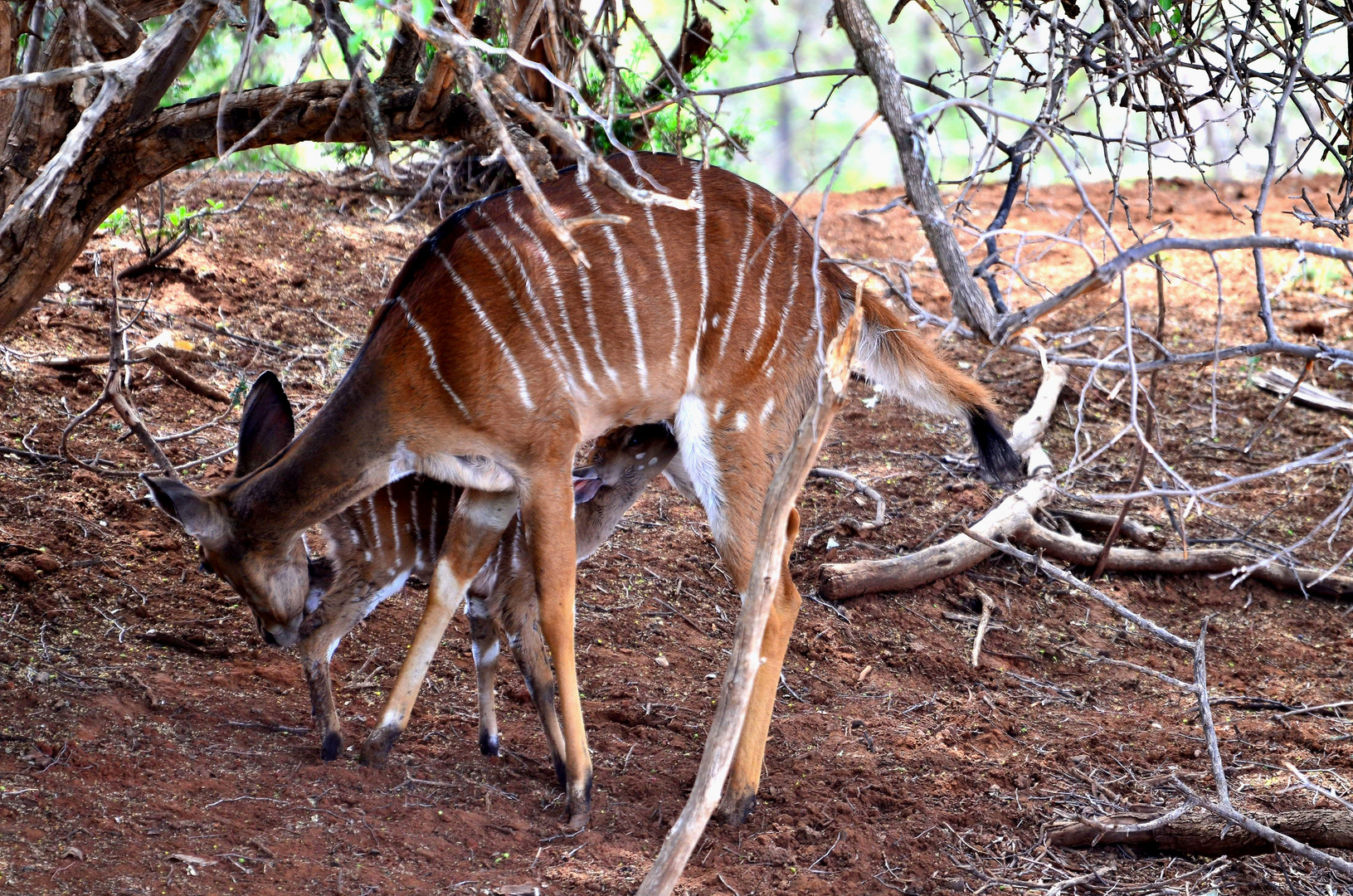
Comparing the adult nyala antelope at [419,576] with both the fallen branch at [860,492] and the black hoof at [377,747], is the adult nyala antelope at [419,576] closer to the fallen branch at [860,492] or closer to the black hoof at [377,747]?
the black hoof at [377,747]

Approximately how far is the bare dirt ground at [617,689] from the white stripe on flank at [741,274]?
73cm

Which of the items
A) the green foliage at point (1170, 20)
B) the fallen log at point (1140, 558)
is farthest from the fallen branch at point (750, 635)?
the fallen log at point (1140, 558)

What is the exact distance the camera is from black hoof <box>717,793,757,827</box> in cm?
346

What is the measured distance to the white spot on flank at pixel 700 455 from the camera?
3.65m

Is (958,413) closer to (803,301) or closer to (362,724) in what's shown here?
(803,301)

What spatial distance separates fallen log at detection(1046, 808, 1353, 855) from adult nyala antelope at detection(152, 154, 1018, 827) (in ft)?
2.88

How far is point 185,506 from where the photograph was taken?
10.8 feet

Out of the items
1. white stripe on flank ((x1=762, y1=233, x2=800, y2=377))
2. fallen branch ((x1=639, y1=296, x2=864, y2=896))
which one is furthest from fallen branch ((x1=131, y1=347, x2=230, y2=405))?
fallen branch ((x1=639, y1=296, x2=864, y2=896))

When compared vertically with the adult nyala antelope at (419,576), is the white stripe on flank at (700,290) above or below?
above

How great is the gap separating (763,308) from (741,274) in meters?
0.12

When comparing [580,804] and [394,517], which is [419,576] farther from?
[580,804]

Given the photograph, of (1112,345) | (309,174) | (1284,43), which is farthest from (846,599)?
(309,174)

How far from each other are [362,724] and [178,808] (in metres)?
0.77

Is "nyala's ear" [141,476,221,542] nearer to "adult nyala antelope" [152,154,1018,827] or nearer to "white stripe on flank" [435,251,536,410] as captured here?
"adult nyala antelope" [152,154,1018,827]
